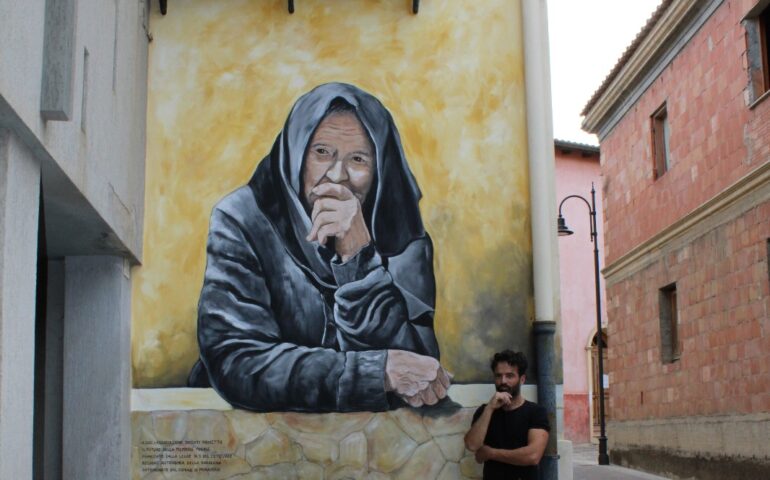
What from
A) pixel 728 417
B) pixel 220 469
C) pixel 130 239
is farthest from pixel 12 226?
pixel 728 417

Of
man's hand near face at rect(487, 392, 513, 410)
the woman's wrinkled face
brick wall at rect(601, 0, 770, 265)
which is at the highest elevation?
brick wall at rect(601, 0, 770, 265)

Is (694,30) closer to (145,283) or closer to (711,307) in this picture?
(711,307)

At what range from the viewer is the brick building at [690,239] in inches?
669

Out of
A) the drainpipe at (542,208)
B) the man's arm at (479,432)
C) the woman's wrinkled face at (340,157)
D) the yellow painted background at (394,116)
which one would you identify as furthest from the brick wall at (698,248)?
the man's arm at (479,432)

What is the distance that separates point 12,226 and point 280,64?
135 inches

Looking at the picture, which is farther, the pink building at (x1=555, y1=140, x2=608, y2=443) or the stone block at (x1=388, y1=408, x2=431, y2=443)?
the pink building at (x1=555, y1=140, x2=608, y2=443)

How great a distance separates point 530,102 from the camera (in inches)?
312

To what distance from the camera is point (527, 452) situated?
22.3 feet

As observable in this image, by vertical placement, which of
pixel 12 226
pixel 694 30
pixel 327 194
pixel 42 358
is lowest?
pixel 42 358

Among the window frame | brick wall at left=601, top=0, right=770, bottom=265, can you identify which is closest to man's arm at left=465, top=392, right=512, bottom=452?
brick wall at left=601, top=0, right=770, bottom=265

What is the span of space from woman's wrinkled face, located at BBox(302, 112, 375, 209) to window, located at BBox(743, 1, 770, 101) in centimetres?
1080

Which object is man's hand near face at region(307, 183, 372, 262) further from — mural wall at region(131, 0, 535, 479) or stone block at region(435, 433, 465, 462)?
stone block at region(435, 433, 465, 462)

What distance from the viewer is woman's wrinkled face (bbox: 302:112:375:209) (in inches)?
311

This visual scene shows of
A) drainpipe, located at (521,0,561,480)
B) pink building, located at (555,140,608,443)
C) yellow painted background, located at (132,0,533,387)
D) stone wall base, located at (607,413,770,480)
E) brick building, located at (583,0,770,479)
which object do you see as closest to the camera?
drainpipe, located at (521,0,561,480)
